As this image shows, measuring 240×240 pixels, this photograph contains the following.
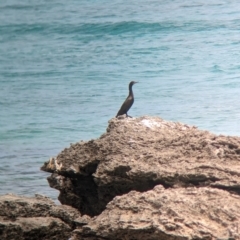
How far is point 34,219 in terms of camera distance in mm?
4367

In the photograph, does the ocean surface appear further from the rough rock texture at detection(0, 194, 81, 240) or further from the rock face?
the rough rock texture at detection(0, 194, 81, 240)

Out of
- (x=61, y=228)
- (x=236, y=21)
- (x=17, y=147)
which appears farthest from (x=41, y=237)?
(x=236, y=21)

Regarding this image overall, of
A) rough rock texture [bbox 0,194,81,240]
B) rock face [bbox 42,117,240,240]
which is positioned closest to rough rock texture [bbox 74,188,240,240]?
rock face [bbox 42,117,240,240]

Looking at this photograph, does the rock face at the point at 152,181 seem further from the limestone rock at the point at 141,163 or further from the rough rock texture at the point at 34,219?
the rough rock texture at the point at 34,219

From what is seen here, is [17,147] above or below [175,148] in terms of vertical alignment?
below

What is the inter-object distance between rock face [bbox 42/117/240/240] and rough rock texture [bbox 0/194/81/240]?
0.24 m

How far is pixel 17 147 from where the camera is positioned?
7648 mm

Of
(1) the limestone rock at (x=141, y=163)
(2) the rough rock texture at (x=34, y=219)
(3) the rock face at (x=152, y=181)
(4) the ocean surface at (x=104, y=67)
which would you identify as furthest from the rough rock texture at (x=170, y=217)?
Result: (4) the ocean surface at (x=104, y=67)

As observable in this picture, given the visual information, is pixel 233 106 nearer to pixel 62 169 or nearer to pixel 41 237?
pixel 62 169

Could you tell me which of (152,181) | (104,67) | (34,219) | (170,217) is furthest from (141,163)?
(104,67)

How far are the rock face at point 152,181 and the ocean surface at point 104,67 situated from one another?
2.32m

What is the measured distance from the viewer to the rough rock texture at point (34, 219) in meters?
4.28

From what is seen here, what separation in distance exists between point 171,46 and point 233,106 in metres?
1.32

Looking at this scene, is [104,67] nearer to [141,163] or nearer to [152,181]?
[141,163]
